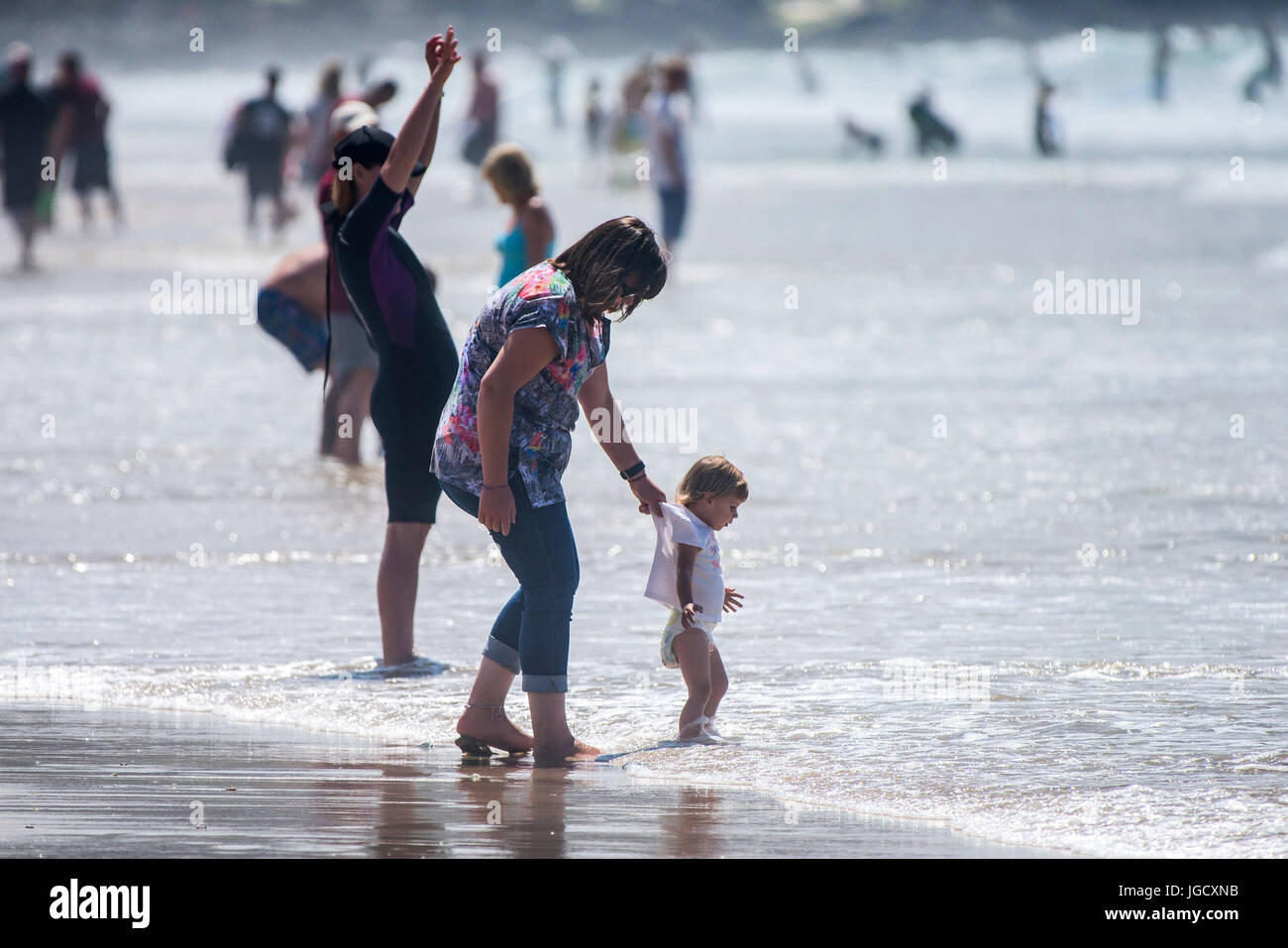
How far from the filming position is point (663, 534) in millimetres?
5152

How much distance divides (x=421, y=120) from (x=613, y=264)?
1206 mm

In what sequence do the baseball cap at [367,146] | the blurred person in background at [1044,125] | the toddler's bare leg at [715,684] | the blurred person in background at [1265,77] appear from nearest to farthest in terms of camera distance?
1. the toddler's bare leg at [715,684]
2. the baseball cap at [367,146]
3. the blurred person in background at [1044,125]
4. the blurred person in background at [1265,77]

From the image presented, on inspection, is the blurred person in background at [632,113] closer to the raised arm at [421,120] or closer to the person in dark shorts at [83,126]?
the person in dark shorts at [83,126]

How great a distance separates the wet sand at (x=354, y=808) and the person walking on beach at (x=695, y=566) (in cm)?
36

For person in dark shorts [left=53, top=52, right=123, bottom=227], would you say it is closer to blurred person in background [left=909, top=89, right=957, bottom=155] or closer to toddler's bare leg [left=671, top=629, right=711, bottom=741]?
toddler's bare leg [left=671, top=629, right=711, bottom=741]

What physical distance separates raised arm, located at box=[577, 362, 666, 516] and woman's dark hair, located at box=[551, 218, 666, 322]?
308mm

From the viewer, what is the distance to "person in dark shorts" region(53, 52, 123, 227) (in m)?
24.0

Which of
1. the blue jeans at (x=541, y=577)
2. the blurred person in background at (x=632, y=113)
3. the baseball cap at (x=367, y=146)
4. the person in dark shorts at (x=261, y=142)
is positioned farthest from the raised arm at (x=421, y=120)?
the blurred person in background at (x=632, y=113)

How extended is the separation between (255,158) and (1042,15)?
74554 mm

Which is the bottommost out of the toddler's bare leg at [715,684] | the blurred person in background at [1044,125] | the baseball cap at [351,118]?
the toddler's bare leg at [715,684]

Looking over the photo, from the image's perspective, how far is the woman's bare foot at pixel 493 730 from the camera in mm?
5207

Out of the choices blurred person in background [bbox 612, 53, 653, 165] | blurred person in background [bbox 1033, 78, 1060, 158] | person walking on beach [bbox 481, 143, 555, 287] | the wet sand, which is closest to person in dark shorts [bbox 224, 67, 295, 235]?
blurred person in background [bbox 612, 53, 653, 165]

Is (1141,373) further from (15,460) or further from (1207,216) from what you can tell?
(1207,216)

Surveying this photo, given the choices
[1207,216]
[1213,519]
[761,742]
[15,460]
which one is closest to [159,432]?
[15,460]
